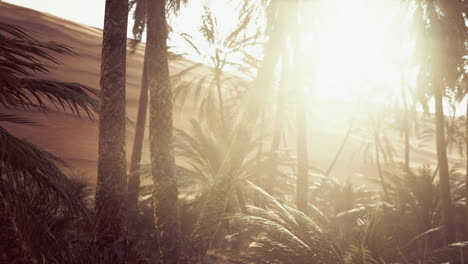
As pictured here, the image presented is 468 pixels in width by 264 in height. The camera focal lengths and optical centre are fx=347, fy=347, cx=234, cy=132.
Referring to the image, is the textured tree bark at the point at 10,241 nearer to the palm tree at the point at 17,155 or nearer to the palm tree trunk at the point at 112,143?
the palm tree at the point at 17,155

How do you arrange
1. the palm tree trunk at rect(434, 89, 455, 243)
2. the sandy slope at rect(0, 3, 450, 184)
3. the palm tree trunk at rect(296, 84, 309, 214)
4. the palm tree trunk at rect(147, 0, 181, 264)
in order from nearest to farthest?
1. the palm tree trunk at rect(147, 0, 181, 264)
2. the palm tree trunk at rect(296, 84, 309, 214)
3. the palm tree trunk at rect(434, 89, 455, 243)
4. the sandy slope at rect(0, 3, 450, 184)

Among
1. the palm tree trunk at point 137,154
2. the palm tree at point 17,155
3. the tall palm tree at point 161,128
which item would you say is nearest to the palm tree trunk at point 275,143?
the palm tree trunk at point 137,154

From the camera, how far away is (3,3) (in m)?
58.2

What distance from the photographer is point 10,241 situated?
12.4ft

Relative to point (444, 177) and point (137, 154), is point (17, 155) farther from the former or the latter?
point (444, 177)

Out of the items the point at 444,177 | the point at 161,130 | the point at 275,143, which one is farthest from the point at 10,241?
the point at 444,177

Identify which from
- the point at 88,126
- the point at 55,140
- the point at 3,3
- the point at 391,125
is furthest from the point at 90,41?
the point at 391,125

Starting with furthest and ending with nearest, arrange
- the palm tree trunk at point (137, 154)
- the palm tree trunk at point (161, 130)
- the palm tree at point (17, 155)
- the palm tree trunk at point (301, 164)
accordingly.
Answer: the palm tree trunk at point (137, 154) → the palm tree trunk at point (301, 164) → the palm tree trunk at point (161, 130) → the palm tree at point (17, 155)

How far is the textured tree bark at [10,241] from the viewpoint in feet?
12.0

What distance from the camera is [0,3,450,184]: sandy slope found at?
2191cm

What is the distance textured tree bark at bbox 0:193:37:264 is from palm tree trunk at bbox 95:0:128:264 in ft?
4.66

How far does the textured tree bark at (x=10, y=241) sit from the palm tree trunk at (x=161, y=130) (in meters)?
2.69

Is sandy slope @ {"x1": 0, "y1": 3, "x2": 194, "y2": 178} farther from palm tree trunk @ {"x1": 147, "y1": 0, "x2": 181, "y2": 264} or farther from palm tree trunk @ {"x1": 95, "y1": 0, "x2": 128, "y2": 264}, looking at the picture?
palm tree trunk @ {"x1": 147, "y1": 0, "x2": 181, "y2": 264}

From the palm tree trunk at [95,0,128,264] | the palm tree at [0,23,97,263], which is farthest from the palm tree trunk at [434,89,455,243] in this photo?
the palm tree at [0,23,97,263]
